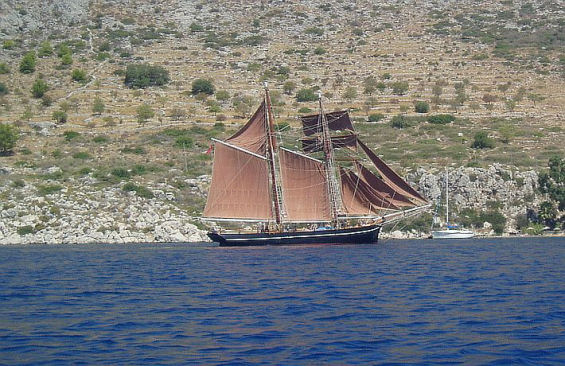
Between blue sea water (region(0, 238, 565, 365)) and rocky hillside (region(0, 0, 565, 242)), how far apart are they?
71.5ft

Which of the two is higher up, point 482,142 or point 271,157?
point 271,157

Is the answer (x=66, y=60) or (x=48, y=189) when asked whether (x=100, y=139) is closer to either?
(x=48, y=189)

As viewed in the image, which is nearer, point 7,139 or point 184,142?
point 7,139

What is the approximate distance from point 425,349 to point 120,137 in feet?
232

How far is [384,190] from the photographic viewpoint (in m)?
55.2

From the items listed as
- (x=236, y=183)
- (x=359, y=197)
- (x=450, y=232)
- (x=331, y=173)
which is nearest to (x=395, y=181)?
(x=359, y=197)

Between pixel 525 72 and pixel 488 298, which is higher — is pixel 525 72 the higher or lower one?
the higher one

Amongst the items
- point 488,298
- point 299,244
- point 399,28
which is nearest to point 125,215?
point 299,244

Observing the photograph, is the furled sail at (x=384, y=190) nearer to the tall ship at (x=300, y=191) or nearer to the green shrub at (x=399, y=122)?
the tall ship at (x=300, y=191)

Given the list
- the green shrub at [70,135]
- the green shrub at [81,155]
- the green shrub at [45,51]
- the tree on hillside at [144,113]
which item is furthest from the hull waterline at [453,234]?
the green shrub at [45,51]

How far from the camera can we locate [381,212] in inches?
2403

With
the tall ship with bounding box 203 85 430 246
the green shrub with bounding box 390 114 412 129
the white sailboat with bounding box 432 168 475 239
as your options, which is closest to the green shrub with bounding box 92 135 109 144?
the tall ship with bounding box 203 85 430 246

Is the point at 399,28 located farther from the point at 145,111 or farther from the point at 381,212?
the point at 381,212

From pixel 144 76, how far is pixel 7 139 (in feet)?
97.2
